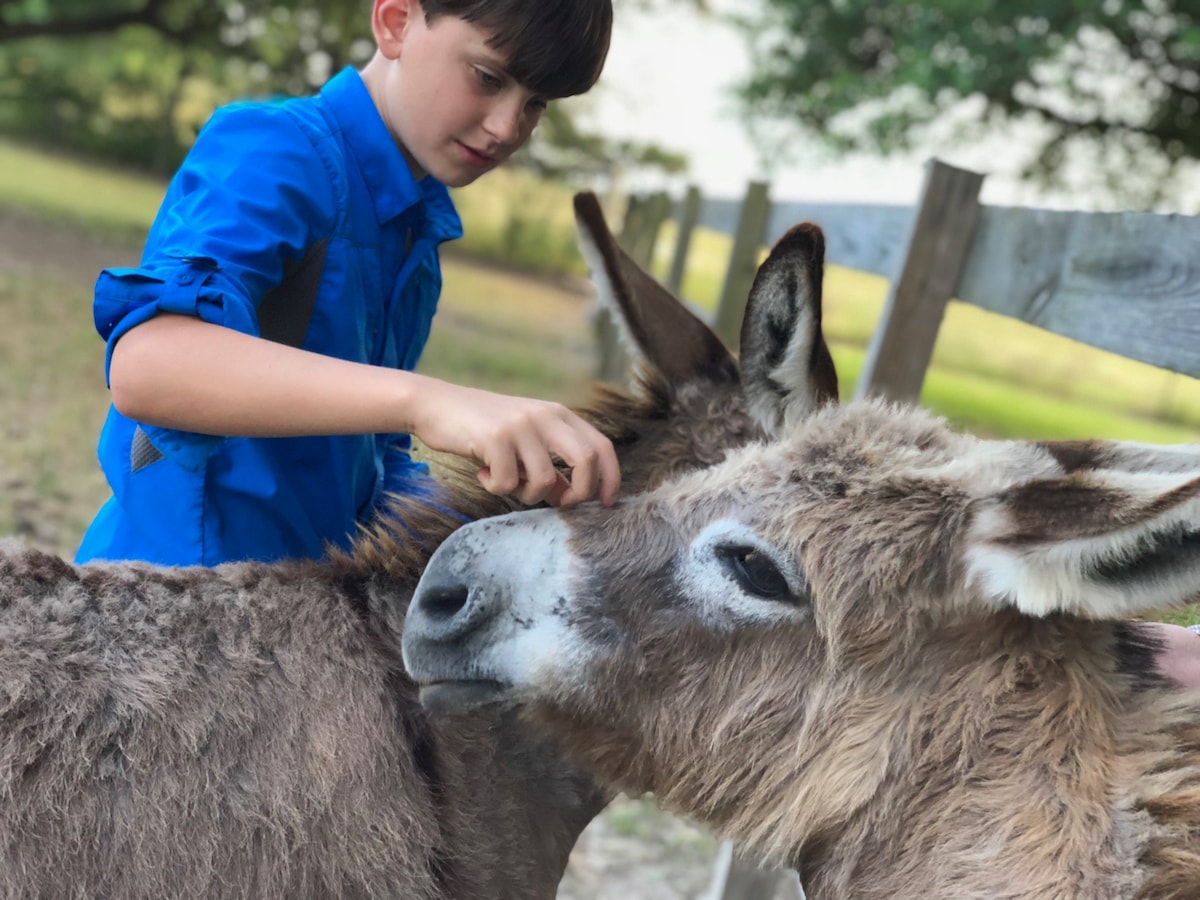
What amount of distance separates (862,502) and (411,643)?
33.1 inches

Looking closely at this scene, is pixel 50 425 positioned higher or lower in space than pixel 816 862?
lower

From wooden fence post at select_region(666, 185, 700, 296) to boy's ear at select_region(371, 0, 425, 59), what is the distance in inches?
269

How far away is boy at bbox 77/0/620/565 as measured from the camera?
161 centimetres

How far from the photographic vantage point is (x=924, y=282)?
3.07m

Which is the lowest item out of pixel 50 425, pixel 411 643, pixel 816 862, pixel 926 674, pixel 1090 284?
pixel 50 425

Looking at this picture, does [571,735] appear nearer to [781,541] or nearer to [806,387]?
[781,541]

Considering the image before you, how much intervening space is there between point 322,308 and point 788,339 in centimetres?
99

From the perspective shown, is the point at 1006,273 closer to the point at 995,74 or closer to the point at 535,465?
the point at 535,465

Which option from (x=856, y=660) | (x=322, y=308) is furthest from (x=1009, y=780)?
(x=322, y=308)

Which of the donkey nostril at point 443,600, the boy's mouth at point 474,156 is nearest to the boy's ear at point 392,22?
the boy's mouth at point 474,156

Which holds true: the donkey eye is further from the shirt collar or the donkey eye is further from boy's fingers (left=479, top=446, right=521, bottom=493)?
the shirt collar

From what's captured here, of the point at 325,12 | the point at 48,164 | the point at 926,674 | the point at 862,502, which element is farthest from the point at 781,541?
the point at 48,164

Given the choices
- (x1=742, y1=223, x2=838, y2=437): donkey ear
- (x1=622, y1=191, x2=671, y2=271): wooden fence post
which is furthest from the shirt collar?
(x1=622, y1=191, x2=671, y2=271): wooden fence post

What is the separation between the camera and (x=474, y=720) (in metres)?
1.85
